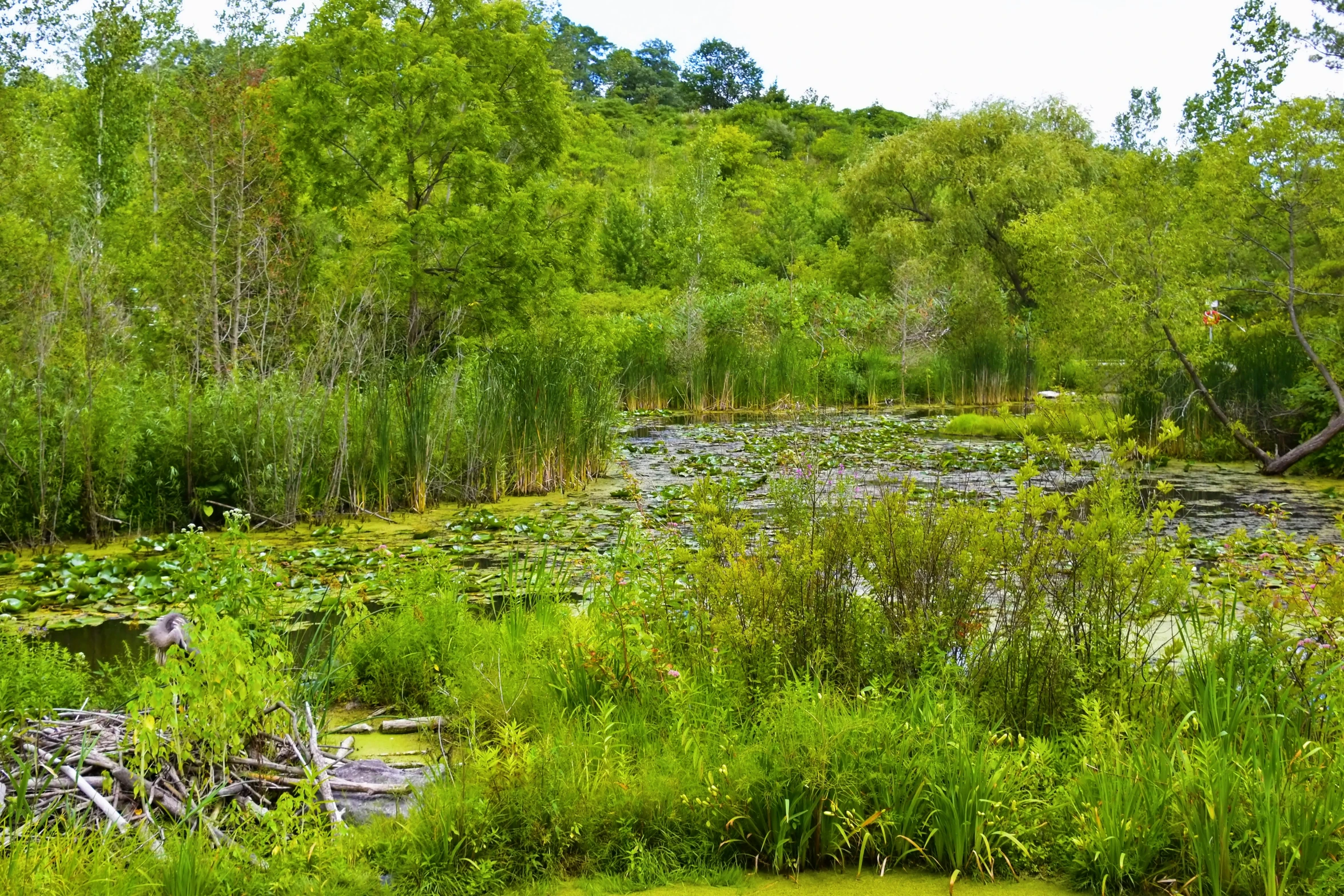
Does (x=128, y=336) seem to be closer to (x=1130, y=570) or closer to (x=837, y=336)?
(x=1130, y=570)

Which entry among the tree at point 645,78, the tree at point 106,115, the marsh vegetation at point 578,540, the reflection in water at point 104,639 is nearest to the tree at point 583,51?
the tree at point 645,78

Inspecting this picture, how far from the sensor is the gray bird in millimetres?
3270

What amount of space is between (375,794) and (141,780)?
78 centimetres

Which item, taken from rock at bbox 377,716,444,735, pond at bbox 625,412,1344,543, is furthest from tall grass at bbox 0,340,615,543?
rock at bbox 377,716,444,735

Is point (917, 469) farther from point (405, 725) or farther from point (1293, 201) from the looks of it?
point (1293, 201)

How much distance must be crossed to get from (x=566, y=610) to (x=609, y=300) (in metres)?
20.2

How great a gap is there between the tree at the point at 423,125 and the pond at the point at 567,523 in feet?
10.00

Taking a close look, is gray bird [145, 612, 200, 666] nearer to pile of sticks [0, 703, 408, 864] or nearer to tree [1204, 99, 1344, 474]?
pile of sticks [0, 703, 408, 864]

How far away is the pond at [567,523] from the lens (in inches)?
226

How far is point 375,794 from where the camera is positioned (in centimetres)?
336

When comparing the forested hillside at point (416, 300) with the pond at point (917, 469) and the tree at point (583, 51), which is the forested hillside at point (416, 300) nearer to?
the pond at point (917, 469)

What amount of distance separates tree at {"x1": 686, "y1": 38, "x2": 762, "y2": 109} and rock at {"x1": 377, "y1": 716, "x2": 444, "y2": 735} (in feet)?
232

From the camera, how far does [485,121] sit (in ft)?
39.7

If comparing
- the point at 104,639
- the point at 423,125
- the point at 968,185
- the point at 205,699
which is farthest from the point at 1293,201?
the point at 968,185
